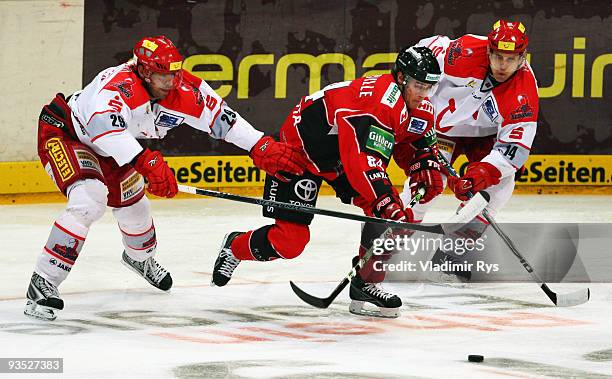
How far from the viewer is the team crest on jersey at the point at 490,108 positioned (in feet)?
22.8

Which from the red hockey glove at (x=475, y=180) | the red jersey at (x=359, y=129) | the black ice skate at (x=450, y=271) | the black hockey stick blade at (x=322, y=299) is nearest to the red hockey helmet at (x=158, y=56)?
the red jersey at (x=359, y=129)

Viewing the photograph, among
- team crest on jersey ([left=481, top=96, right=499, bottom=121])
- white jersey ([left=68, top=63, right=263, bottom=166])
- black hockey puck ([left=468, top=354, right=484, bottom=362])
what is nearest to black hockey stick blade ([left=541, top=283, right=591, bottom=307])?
team crest on jersey ([left=481, top=96, right=499, bottom=121])

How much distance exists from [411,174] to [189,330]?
1380 mm

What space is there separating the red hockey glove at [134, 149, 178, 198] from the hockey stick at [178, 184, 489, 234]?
0.26 metres

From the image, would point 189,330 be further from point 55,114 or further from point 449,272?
point 449,272

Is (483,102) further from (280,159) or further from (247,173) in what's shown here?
(247,173)

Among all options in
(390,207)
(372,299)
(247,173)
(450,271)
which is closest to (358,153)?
(390,207)

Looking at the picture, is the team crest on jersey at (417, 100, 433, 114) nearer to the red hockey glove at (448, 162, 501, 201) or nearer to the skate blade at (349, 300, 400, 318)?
the red hockey glove at (448, 162, 501, 201)

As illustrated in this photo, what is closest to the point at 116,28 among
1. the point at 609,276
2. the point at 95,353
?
the point at 609,276

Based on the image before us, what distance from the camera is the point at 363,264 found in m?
6.16

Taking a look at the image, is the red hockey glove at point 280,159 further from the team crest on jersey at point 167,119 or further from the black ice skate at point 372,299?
the black ice skate at point 372,299

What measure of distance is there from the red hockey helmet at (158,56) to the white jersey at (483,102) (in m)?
1.49

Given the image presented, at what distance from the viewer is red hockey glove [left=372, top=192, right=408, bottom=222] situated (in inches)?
227

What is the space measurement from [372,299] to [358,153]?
704 mm
